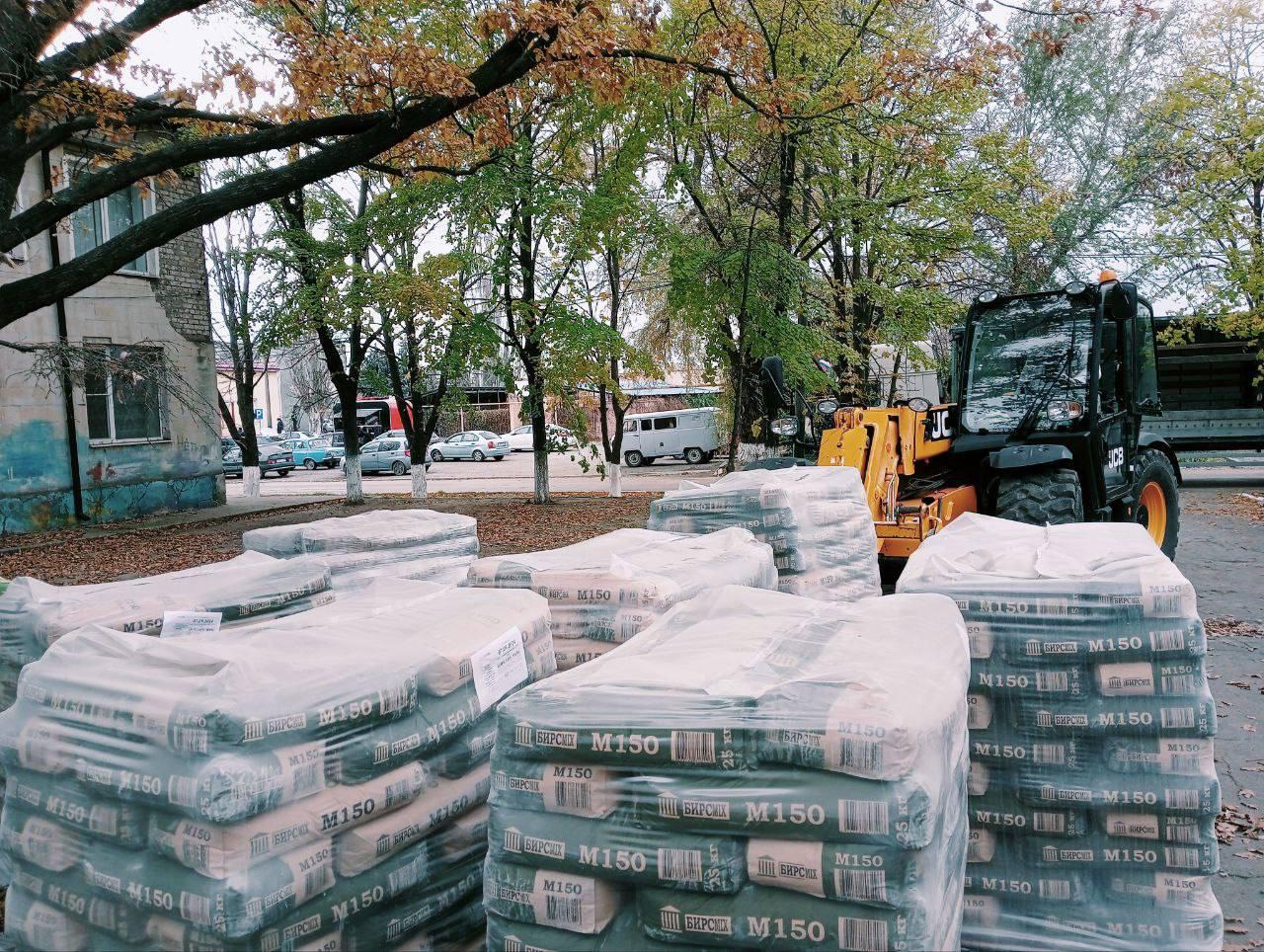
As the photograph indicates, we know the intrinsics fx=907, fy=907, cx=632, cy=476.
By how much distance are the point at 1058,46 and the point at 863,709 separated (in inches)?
363

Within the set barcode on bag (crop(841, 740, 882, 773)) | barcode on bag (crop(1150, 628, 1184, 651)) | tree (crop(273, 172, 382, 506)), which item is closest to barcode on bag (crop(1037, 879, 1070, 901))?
barcode on bag (crop(1150, 628, 1184, 651))

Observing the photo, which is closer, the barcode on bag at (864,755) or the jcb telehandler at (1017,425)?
the barcode on bag at (864,755)

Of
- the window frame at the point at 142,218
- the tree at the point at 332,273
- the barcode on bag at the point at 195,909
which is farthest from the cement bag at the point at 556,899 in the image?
the window frame at the point at 142,218

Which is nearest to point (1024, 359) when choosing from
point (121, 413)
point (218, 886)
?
point (218, 886)

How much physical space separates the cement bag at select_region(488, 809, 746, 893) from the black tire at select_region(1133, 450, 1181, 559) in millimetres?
8650

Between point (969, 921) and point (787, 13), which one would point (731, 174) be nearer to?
point (787, 13)

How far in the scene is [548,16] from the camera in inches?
331

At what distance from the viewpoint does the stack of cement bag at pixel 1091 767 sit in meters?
2.88

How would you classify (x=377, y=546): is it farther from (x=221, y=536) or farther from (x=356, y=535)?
(x=221, y=536)

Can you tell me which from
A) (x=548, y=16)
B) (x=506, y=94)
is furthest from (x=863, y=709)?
(x=506, y=94)

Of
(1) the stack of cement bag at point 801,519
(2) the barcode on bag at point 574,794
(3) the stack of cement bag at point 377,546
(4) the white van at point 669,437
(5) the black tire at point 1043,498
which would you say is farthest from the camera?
(4) the white van at point 669,437

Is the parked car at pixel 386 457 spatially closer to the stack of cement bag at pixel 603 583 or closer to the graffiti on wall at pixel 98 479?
the graffiti on wall at pixel 98 479

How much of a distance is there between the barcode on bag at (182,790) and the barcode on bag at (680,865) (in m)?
1.04

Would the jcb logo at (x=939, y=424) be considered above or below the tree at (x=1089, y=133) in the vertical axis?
below
